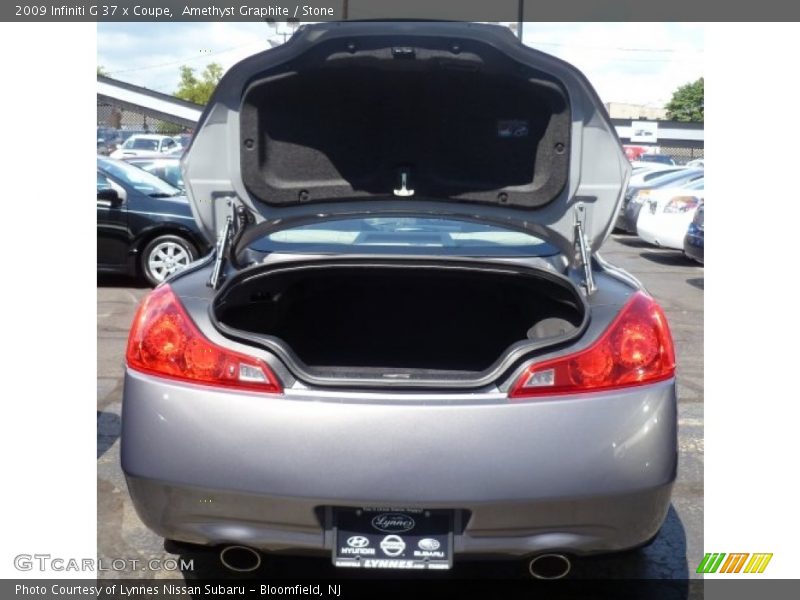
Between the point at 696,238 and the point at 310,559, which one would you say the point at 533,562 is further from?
the point at 696,238

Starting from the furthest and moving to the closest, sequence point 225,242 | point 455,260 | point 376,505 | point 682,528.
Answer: point 682,528 < point 225,242 < point 455,260 < point 376,505

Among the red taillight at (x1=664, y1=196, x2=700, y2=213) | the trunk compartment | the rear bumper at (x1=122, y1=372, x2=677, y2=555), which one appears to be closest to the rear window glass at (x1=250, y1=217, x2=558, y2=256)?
the trunk compartment

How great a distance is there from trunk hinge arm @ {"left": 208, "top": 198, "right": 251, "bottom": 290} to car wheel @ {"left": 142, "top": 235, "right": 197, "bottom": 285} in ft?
21.9

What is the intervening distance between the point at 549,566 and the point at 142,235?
811 centimetres

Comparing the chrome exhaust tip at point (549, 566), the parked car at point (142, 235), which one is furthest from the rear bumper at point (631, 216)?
the chrome exhaust tip at point (549, 566)

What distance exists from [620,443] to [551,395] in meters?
0.23

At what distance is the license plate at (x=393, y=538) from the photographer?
108 inches

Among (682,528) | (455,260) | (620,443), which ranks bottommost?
(682,528)

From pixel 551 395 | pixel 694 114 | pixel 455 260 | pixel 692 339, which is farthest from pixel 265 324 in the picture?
pixel 694 114

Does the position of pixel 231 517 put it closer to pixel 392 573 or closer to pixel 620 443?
pixel 392 573

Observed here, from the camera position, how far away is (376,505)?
2658 mm

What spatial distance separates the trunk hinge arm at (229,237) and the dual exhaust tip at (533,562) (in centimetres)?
85
